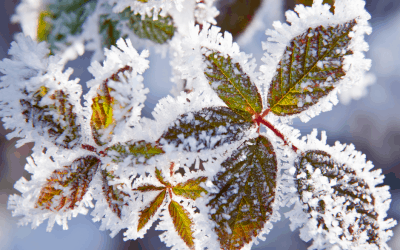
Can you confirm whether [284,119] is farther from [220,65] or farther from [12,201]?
[12,201]

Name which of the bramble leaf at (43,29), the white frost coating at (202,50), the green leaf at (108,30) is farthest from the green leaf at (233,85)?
the bramble leaf at (43,29)

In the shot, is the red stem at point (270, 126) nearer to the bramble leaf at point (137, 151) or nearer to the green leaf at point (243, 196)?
the green leaf at point (243, 196)

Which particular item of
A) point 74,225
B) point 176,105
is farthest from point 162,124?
point 74,225

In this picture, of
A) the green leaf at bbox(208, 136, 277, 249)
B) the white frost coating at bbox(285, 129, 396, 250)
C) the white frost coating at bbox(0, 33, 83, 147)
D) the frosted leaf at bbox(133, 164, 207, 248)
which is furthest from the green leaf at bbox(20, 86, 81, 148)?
the white frost coating at bbox(285, 129, 396, 250)

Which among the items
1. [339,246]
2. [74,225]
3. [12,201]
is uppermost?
[74,225]

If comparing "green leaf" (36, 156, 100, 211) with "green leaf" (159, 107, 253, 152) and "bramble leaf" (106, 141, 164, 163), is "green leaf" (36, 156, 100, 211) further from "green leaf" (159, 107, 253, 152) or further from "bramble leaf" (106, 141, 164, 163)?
"green leaf" (159, 107, 253, 152)

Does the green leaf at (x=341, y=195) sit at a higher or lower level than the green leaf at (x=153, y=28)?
lower
